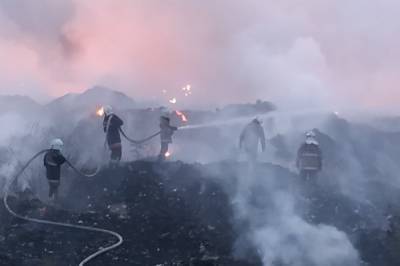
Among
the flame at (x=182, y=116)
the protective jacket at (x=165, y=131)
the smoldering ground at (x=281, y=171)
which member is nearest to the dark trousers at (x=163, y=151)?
the protective jacket at (x=165, y=131)

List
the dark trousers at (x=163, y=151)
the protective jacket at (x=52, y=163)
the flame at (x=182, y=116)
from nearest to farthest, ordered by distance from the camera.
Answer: the protective jacket at (x=52, y=163) → the dark trousers at (x=163, y=151) → the flame at (x=182, y=116)

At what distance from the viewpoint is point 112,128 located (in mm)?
20281

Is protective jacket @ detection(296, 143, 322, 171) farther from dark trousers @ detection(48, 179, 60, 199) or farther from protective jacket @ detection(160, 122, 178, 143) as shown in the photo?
dark trousers @ detection(48, 179, 60, 199)

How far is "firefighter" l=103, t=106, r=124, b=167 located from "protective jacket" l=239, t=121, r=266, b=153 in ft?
12.9

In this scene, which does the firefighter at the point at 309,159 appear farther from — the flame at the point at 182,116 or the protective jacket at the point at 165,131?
the flame at the point at 182,116

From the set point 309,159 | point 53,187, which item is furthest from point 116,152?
point 309,159

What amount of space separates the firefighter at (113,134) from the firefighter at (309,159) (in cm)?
573

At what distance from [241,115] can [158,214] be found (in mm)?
12319

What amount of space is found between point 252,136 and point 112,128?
4.49 metres

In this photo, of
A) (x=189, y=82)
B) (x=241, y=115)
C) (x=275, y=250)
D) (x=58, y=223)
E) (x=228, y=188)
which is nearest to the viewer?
(x=275, y=250)

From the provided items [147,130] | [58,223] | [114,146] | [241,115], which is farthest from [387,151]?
Result: [58,223]

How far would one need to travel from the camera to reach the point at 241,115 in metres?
29.1

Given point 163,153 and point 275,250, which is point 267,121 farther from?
point 275,250

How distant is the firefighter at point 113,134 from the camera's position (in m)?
20.2
